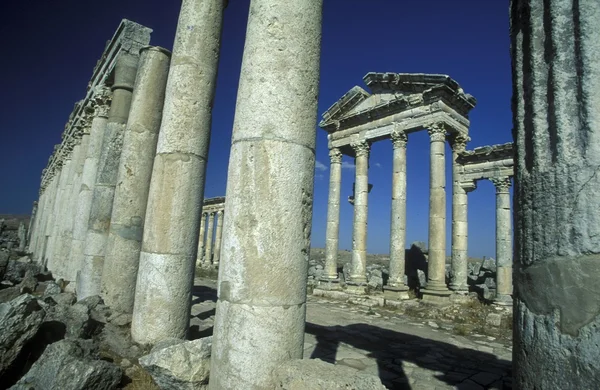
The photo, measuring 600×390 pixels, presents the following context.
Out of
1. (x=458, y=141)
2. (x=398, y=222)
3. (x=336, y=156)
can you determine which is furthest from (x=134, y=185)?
(x=458, y=141)

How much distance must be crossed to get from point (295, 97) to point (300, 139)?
41 centimetres

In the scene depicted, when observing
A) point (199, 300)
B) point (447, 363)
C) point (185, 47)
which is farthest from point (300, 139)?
point (199, 300)

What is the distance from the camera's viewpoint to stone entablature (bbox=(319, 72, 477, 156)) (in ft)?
47.1

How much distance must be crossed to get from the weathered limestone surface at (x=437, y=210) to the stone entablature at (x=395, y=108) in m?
0.73

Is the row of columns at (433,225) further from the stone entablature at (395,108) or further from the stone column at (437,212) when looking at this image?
the stone entablature at (395,108)

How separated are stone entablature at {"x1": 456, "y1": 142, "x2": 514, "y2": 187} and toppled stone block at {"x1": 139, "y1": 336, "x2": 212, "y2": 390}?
1493 cm

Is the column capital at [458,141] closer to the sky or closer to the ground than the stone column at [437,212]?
closer to the sky

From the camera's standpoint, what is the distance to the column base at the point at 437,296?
13167mm

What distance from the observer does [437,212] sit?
552 inches

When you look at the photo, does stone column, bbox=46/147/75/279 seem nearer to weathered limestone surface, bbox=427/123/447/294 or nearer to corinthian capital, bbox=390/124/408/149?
weathered limestone surface, bbox=427/123/447/294

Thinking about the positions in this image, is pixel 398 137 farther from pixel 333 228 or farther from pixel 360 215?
pixel 333 228

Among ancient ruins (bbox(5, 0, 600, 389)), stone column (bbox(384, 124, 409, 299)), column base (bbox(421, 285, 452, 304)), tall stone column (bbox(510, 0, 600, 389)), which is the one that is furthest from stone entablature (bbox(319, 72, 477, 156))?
tall stone column (bbox(510, 0, 600, 389))

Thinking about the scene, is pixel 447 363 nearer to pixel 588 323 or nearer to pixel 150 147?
pixel 588 323

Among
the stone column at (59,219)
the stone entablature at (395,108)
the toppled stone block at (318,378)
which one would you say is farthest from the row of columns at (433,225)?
the toppled stone block at (318,378)
